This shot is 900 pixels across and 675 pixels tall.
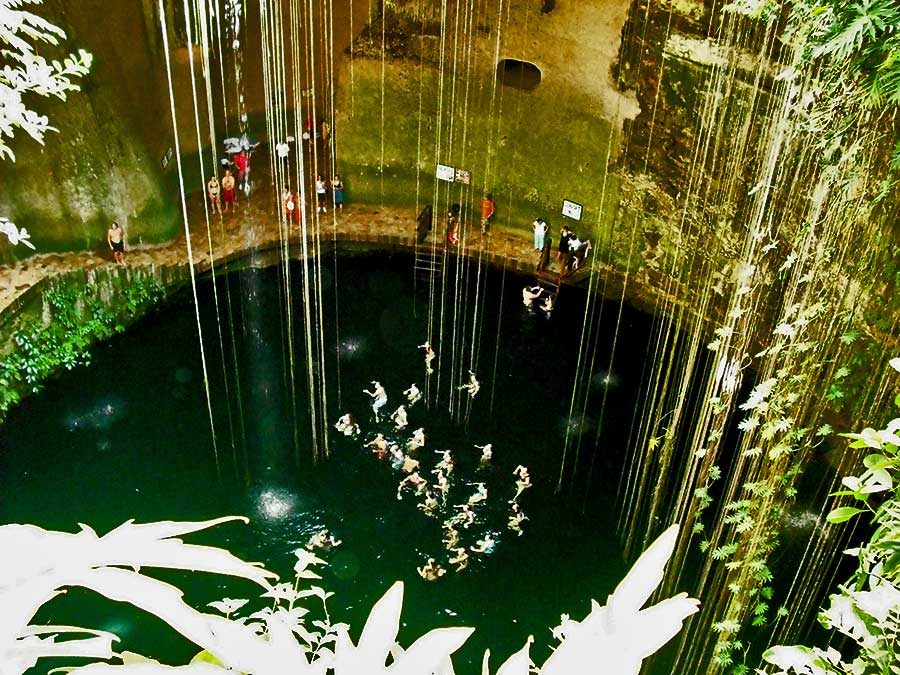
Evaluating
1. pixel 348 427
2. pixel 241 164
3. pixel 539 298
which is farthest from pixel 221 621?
pixel 241 164

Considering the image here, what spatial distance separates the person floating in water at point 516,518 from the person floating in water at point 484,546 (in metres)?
0.22

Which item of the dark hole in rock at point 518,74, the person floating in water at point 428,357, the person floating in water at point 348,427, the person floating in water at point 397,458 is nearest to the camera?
the person floating in water at point 397,458

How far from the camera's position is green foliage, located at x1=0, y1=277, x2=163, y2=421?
26.1ft

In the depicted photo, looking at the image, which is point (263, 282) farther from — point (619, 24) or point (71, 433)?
point (619, 24)

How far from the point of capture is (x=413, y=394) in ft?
26.9

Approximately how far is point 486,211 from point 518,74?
1.56 metres

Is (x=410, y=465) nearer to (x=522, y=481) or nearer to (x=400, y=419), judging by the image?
(x=400, y=419)

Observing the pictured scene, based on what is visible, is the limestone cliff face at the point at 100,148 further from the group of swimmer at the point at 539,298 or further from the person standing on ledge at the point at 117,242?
the group of swimmer at the point at 539,298

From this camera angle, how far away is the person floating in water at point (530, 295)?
948 cm

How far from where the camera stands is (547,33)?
30.3 ft

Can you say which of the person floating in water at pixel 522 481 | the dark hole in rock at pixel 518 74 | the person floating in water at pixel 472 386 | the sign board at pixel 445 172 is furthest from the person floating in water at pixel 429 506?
the dark hole in rock at pixel 518 74

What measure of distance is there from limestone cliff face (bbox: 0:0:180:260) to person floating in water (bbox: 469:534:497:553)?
504cm

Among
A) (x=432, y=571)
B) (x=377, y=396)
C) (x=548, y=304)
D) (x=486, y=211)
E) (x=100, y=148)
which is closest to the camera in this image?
(x=432, y=571)

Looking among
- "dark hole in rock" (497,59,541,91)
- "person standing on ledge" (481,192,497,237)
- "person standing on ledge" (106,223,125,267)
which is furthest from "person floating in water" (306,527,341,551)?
"dark hole in rock" (497,59,541,91)
